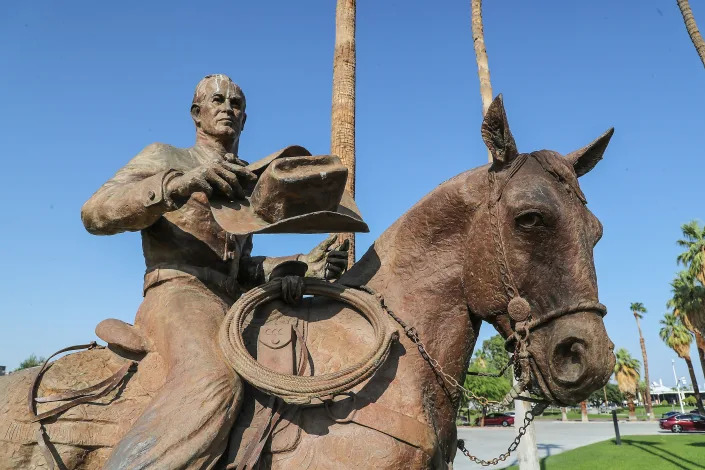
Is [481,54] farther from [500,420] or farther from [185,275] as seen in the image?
[500,420]

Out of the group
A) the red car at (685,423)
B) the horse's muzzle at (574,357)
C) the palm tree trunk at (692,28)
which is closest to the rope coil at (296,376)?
the horse's muzzle at (574,357)

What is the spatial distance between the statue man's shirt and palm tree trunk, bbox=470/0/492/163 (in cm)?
1074

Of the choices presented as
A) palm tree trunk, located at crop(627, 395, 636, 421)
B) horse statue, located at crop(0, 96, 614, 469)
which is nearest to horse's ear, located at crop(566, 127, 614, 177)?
horse statue, located at crop(0, 96, 614, 469)

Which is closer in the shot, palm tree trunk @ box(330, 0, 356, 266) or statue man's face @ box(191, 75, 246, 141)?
statue man's face @ box(191, 75, 246, 141)

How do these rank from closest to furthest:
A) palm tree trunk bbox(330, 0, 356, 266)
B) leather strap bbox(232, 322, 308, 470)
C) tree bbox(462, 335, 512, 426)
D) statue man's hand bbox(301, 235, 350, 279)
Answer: leather strap bbox(232, 322, 308, 470) → statue man's hand bbox(301, 235, 350, 279) → palm tree trunk bbox(330, 0, 356, 266) → tree bbox(462, 335, 512, 426)

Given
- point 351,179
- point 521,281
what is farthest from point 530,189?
point 351,179

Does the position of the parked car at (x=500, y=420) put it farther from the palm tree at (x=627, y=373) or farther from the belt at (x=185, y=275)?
the belt at (x=185, y=275)

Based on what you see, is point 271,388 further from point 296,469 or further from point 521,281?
point 521,281

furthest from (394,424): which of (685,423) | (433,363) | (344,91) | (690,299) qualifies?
(685,423)

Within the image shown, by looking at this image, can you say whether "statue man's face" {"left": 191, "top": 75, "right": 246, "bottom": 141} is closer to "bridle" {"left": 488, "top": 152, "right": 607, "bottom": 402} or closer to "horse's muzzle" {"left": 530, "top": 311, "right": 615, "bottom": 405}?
"bridle" {"left": 488, "top": 152, "right": 607, "bottom": 402}

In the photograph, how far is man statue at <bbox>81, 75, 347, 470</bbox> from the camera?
2.35 meters

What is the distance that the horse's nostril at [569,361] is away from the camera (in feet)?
8.07

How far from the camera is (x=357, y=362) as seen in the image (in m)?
2.66

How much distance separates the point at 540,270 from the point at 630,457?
21.5 m
